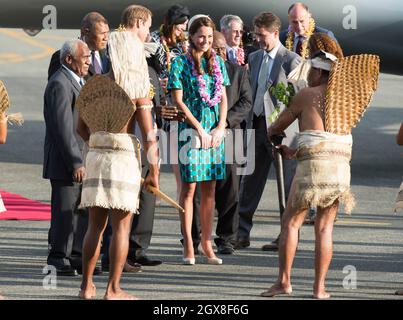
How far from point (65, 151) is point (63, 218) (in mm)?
581

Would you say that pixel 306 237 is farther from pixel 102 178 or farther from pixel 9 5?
pixel 9 5

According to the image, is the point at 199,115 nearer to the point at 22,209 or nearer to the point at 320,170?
the point at 320,170

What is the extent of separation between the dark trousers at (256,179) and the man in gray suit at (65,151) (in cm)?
197

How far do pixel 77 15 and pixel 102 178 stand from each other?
324 inches

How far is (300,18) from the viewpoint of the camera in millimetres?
12547

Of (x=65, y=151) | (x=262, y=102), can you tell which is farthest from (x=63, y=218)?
(x=262, y=102)

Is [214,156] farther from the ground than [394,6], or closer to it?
closer to it

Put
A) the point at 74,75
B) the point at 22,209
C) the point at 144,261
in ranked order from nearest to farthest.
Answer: the point at 74,75
the point at 144,261
the point at 22,209

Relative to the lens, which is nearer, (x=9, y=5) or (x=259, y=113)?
(x=259, y=113)

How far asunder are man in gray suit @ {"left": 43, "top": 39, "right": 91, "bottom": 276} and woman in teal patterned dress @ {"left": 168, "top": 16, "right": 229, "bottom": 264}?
91 centimetres

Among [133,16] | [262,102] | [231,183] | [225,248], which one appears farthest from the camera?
[262,102]

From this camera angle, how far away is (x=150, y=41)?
11.9 meters
